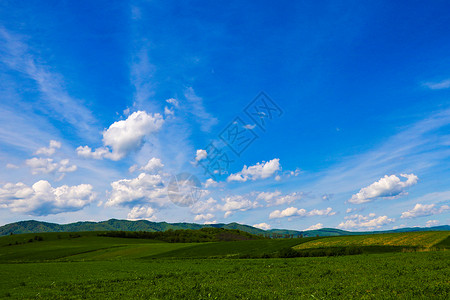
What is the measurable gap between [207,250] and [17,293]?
62.6 meters

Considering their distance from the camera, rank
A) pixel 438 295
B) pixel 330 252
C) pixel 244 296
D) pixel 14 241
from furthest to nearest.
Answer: pixel 14 241 < pixel 330 252 < pixel 244 296 < pixel 438 295

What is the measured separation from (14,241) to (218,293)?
20558cm

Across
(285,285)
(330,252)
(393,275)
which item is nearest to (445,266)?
(393,275)

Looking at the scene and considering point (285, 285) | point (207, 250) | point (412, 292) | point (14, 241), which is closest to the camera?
point (412, 292)

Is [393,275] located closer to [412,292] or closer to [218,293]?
[412,292]

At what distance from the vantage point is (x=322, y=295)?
17641 millimetres

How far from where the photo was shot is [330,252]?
5697cm

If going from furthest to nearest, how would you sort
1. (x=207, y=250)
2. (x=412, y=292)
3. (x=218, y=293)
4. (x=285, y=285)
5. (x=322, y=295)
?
(x=207, y=250)
(x=285, y=285)
(x=218, y=293)
(x=322, y=295)
(x=412, y=292)

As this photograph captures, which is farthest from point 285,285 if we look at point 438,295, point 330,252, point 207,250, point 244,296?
point 207,250

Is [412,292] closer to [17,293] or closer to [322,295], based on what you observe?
[322,295]

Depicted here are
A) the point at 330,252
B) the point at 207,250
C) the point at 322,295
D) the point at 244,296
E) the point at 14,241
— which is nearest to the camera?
the point at 322,295

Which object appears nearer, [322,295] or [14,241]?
[322,295]

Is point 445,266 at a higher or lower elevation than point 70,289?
higher

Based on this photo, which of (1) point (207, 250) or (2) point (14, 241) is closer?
(1) point (207, 250)
